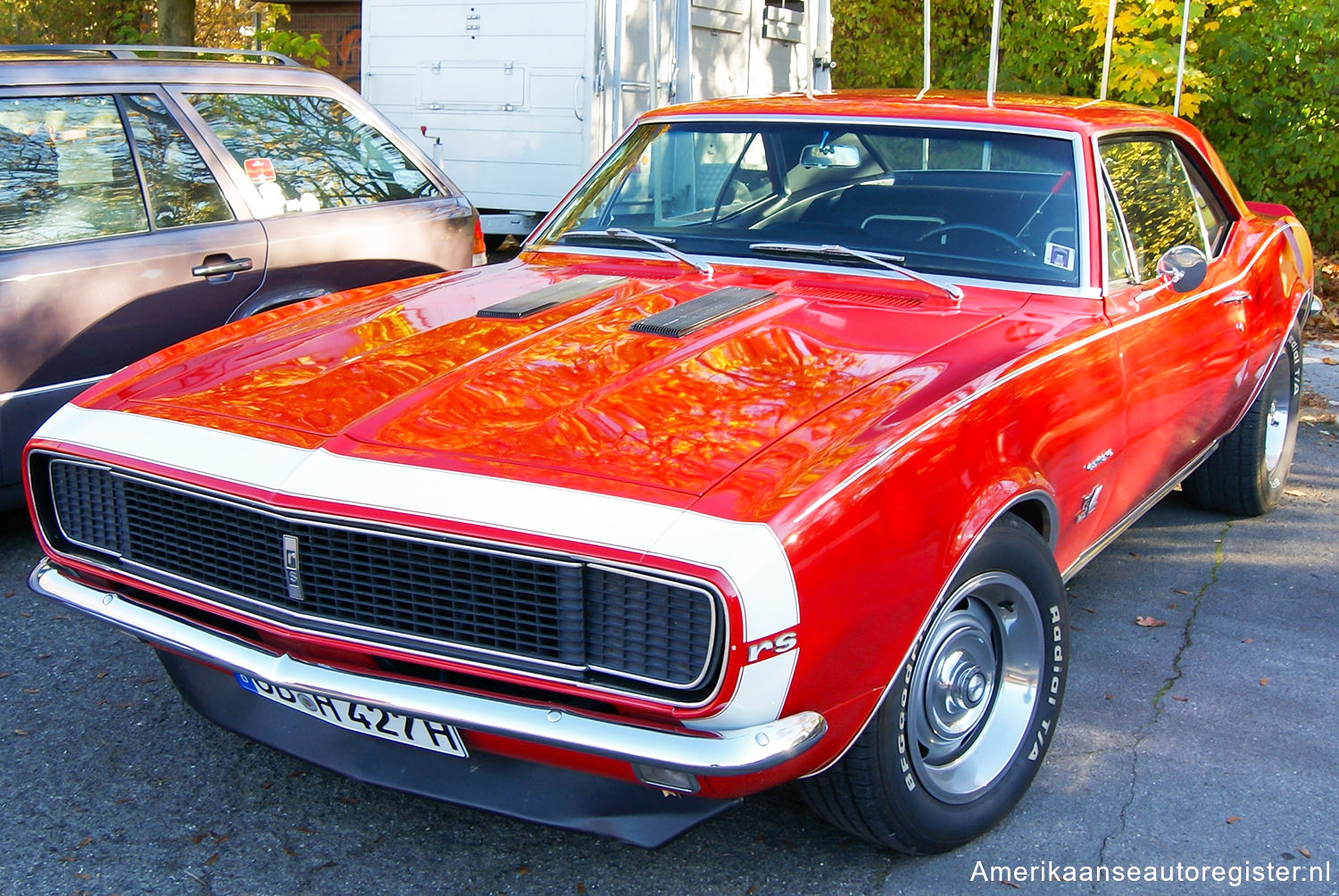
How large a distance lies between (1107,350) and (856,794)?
1.49m

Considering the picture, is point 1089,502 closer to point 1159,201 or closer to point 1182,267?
point 1182,267

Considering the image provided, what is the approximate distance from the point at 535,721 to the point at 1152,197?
2.94 m

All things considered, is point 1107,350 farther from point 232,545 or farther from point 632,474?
point 232,545

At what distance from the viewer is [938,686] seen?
2.70 m

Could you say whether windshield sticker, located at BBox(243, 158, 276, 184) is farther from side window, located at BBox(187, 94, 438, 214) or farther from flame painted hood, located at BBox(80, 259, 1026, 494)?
flame painted hood, located at BBox(80, 259, 1026, 494)

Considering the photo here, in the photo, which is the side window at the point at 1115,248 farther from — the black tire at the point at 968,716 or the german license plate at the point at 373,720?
the german license plate at the point at 373,720

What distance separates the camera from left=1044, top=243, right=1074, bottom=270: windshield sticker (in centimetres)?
343

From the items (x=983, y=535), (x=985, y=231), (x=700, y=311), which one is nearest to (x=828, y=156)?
(x=985, y=231)

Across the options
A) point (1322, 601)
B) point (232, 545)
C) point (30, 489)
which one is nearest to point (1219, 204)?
point (1322, 601)

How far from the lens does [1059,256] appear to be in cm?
345

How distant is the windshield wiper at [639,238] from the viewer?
3701 mm

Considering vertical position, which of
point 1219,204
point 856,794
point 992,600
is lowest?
point 856,794

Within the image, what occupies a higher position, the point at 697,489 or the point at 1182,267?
the point at 1182,267

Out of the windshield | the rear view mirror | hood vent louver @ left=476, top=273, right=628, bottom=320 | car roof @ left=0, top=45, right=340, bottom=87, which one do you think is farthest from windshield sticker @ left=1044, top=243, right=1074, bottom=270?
car roof @ left=0, top=45, right=340, bottom=87
